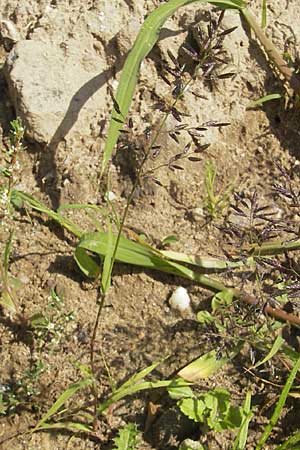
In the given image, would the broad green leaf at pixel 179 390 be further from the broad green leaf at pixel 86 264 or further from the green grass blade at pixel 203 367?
the broad green leaf at pixel 86 264

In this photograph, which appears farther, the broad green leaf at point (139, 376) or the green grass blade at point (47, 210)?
the green grass blade at point (47, 210)

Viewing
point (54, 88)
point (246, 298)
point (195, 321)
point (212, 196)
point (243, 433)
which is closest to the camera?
point (243, 433)

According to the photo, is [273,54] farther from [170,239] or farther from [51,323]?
[51,323]

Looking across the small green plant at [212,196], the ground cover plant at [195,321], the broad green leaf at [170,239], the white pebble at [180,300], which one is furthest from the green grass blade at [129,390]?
the small green plant at [212,196]

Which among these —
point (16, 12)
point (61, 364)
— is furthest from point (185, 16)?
point (61, 364)

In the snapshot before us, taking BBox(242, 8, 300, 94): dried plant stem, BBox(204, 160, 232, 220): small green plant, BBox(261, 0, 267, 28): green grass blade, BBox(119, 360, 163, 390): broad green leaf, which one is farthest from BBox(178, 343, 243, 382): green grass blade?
BBox(261, 0, 267, 28): green grass blade

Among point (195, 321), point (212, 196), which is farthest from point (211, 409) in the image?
point (212, 196)
